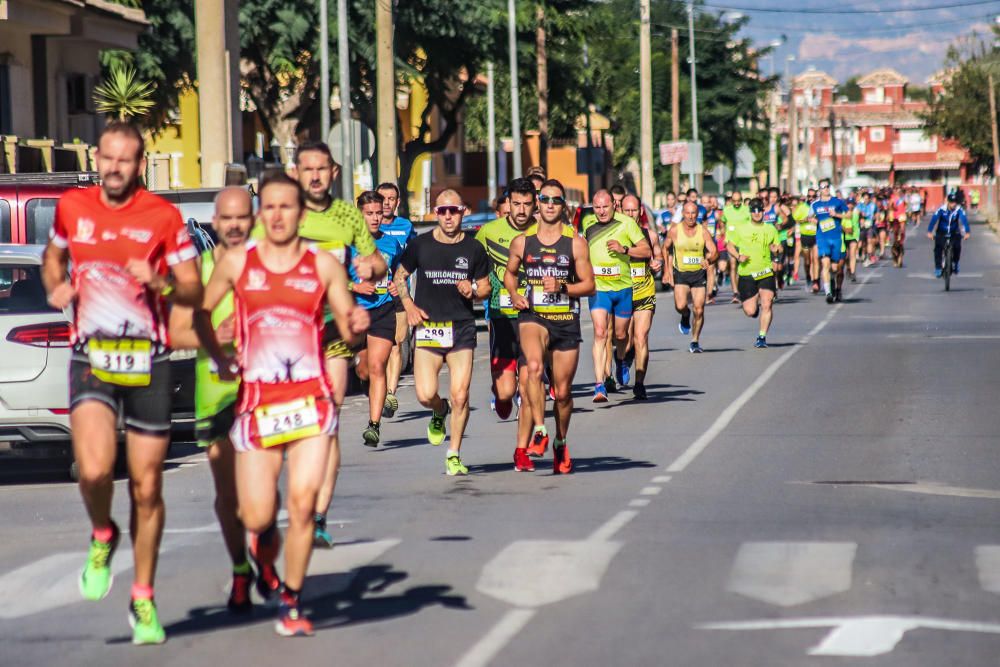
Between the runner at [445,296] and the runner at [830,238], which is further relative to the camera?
the runner at [830,238]

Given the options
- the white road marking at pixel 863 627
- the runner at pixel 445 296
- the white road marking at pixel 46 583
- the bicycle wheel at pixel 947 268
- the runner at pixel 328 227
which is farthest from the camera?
the bicycle wheel at pixel 947 268

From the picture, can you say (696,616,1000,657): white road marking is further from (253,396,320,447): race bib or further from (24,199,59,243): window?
(24,199,59,243): window

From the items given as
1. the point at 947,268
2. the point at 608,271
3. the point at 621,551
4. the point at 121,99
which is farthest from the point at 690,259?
the point at 947,268

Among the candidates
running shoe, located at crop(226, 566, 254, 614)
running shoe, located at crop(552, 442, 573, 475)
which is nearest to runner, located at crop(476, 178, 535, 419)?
running shoe, located at crop(552, 442, 573, 475)

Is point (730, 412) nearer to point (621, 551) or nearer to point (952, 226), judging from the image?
point (621, 551)

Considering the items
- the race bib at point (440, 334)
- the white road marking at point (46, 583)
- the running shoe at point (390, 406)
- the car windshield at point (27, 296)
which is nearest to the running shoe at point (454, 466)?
the race bib at point (440, 334)

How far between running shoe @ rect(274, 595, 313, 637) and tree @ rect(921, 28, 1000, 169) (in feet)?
340

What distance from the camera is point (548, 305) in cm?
1334

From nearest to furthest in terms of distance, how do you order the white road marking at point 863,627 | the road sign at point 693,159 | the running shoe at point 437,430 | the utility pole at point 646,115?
the white road marking at point 863,627
the running shoe at point 437,430
the utility pole at point 646,115
the road sign at point 693,159

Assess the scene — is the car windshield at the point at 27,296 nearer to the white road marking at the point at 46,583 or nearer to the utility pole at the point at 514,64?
the white road marking at the point at 46,583

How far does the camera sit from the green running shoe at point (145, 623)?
25.6ft

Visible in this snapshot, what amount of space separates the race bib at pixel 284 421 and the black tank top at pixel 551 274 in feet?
18.5

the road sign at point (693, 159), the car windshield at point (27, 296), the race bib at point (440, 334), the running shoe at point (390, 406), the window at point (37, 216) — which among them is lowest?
the running shoe at point (390, 406)

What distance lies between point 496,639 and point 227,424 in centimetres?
162
